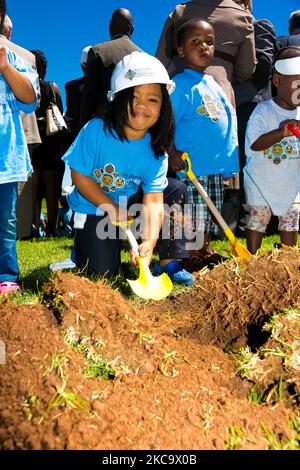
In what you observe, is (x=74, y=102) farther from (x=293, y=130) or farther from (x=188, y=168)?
(x=293, y=130)

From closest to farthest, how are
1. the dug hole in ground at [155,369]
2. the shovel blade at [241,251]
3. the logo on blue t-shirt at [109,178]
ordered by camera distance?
the dug hole in ground at [155,369], the logo on blue t-shirt at [109,178], the shovel blade at [241,251]

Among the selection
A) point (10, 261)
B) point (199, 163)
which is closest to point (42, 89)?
point (199, 163)

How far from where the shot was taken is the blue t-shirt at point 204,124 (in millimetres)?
3480

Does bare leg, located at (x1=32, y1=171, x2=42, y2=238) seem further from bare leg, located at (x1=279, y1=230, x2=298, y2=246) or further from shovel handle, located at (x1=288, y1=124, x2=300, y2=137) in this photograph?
shovel handle, located at (x1=288, y1=124, x2=300, y2=137)

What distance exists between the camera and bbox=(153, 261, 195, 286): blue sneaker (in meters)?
3.20

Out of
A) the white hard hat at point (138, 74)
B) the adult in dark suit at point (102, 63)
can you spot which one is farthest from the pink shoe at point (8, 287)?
the adult in dark suit at point (102, 63)

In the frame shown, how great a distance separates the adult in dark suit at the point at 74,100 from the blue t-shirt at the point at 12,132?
104 inches

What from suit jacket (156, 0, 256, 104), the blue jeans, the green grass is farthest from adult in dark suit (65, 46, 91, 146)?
the blue jeans

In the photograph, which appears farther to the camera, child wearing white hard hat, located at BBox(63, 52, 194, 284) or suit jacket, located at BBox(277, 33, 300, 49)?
suit jacket, located at BBox(277, 33, 300, 49)

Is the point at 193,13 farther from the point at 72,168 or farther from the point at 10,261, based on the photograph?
the point at 10,261

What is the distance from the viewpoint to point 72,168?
2.93m

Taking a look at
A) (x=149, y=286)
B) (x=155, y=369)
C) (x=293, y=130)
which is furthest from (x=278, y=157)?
(x=155, y=369)

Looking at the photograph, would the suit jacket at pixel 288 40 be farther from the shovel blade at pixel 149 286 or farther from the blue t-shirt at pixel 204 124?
the shovel blade at pixel 149 286

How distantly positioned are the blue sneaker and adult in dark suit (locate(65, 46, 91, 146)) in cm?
273
